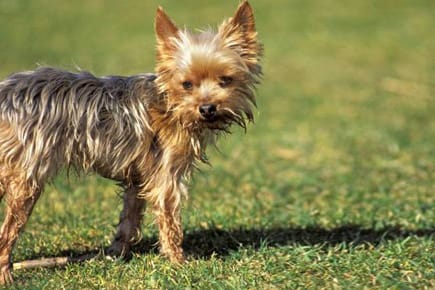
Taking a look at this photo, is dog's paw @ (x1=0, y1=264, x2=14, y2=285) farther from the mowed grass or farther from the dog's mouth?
the dog's mouth

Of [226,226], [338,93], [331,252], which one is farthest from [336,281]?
[338,93]

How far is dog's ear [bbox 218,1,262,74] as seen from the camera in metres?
6.67

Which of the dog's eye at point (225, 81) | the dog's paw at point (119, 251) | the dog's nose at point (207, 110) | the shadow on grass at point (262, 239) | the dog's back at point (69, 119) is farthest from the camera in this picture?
the shadow on grass at point (262, 239)

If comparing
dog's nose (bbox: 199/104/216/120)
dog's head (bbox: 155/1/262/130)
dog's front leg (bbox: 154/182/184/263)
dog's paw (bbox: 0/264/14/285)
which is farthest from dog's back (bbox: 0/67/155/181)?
dog's paw (bbox: 0/264/14/285)

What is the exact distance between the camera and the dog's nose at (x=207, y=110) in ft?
20.9

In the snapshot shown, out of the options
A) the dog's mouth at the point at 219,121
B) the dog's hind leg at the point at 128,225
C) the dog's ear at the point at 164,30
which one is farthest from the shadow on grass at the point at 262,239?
the dog's ear at the point at 164,30

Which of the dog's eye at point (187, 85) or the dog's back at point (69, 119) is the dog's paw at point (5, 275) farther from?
the dog's eye at point (187, 85)

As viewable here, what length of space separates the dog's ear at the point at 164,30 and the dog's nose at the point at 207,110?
0.56 meters

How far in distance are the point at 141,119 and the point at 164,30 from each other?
67cm

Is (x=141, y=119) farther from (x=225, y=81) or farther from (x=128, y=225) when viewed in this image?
(x=128, y=225)

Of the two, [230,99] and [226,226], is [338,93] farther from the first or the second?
[230,99]

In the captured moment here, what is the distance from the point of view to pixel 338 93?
1706 centimetres

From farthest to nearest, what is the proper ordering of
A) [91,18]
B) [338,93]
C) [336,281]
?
[91,18]
[338,93]
[336,281]

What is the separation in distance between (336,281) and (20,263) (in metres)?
2.34
